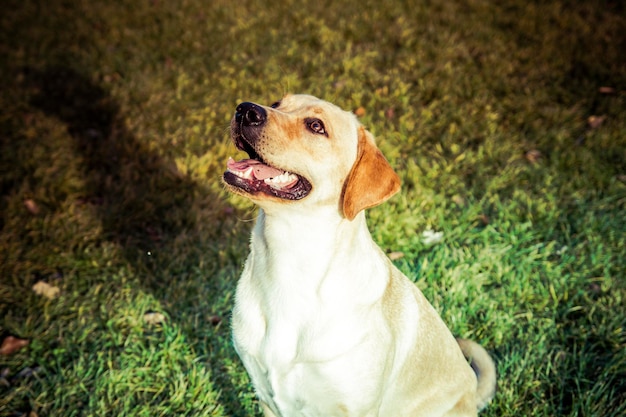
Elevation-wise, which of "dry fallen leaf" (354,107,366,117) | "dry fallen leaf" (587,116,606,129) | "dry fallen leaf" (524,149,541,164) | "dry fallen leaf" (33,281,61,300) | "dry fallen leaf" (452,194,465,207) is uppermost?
"dry fallen leaf" (587,116,606,129)

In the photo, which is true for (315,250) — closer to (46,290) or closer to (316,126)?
(316,126)

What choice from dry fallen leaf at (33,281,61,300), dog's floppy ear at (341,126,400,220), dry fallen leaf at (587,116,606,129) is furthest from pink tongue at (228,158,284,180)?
dry fallen leaf at (587,116,606,129)

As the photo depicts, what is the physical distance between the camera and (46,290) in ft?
12.9

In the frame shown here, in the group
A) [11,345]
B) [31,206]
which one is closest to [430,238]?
[11,345]

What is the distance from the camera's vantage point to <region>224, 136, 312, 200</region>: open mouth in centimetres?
243

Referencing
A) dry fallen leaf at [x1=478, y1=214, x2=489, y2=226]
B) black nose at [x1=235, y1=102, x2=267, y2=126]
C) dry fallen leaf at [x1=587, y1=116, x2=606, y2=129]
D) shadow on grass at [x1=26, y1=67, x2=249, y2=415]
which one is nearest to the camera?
black nose at [x1=235, y1=102, x2=267, y2=126]

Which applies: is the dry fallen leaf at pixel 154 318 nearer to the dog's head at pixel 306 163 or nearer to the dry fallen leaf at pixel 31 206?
the dry fallen leaf at pixel 31 206

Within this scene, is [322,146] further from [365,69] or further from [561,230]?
[365,69]

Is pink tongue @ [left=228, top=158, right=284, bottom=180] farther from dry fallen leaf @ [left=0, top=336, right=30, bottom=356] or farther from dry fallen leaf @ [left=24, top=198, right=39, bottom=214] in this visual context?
dry fallen leaf @ [left=24, top=198, right=39, bottom=214]

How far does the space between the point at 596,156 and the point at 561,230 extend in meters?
1.40

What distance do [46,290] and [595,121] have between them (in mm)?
5779

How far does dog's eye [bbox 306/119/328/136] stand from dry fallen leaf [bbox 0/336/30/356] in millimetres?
2401

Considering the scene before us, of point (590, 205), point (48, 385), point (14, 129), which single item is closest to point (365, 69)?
point (590, 205)

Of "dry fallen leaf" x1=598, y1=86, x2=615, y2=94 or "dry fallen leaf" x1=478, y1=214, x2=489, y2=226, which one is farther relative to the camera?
"dry fallen leaf" x1=598, y1=86, x2=615, y2=94
